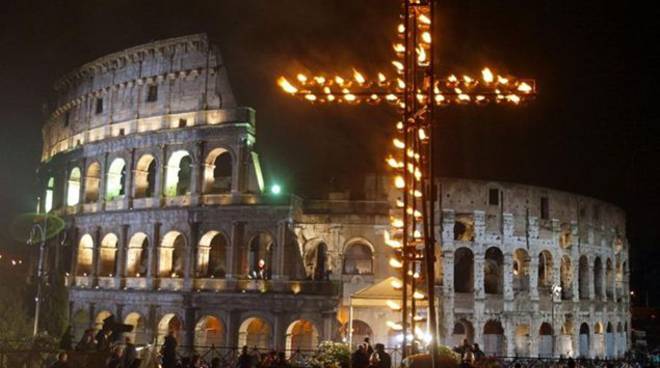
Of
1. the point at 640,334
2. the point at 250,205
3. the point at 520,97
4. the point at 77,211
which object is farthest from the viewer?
the point at 640,334

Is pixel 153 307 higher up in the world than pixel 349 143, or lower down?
lower down

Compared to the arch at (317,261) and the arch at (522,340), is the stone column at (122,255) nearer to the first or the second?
the arch at (317,261)

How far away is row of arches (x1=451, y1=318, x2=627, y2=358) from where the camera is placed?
29.2 m

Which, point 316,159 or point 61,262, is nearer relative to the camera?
point 316,159

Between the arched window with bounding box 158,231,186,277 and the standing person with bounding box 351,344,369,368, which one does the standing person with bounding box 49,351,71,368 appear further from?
the arched window with bounding box 158,231,186,277

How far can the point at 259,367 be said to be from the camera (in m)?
15.1

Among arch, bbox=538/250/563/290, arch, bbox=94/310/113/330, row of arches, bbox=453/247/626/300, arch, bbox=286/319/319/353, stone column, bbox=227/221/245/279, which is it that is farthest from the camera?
arch, bbox=538/250/563/290

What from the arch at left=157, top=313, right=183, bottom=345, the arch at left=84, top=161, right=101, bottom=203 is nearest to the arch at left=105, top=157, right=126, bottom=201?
the arch at left=84, top=161, right=101, bottom=203

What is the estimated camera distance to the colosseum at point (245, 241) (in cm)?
2791

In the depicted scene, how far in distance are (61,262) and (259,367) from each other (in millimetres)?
23178

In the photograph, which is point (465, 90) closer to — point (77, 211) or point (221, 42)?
point (221, 42)

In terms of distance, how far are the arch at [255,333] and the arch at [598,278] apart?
1800 centimetres

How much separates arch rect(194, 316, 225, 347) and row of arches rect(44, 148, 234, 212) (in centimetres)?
574

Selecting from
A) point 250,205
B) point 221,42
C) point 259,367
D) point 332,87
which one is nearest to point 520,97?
point 332,87
